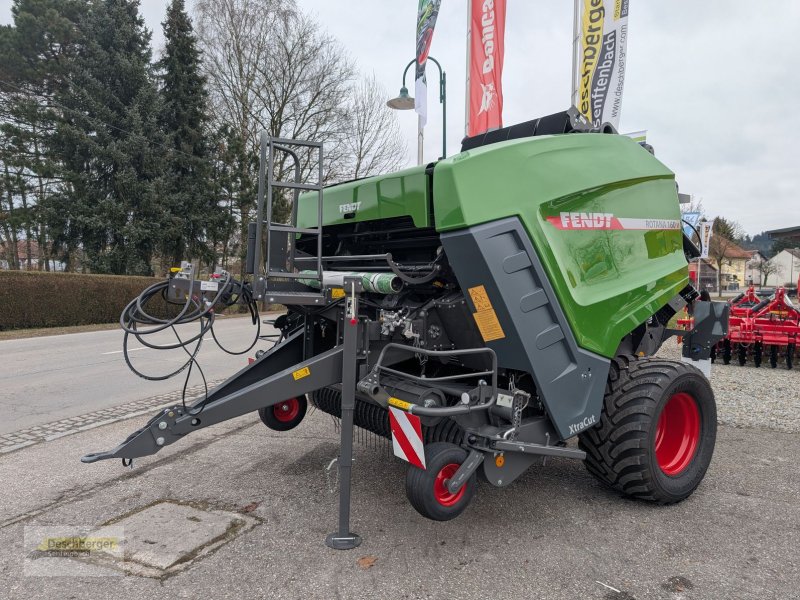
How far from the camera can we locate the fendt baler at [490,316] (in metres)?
2.88

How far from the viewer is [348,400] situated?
2.99 metres

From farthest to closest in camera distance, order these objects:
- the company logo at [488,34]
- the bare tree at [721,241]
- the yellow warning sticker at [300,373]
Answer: the bare tree at [721,241] < the company logo at [488,34] < the yellow warning sticker at [300,373]

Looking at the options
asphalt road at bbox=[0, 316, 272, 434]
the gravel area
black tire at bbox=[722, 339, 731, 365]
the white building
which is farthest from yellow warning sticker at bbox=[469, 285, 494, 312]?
the white building

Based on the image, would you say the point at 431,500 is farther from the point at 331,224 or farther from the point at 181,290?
the point at 331,224

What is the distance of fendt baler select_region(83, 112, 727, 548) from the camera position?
2.88 metres

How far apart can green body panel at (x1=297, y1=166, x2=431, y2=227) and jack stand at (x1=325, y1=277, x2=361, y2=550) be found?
1.87 feet

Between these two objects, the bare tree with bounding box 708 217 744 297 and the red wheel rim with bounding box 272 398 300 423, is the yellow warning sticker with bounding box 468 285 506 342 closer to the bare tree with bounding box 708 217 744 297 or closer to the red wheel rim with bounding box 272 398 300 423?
the red wheel rim with bounding box 272 398 300 423

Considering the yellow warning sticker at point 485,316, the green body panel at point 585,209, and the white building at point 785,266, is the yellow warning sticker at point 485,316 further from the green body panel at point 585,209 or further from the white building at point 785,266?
the white building at point 785,266

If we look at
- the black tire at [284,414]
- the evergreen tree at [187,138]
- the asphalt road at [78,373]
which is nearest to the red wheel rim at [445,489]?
the black tire at [284,414]

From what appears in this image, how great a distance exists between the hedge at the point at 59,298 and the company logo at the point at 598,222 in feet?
52.0

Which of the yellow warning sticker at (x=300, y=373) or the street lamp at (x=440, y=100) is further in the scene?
the street lamp at (x=440, y=100)

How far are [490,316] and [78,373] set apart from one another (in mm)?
7417

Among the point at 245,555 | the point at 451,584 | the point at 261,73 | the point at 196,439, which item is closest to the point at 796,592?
the point at 451,584

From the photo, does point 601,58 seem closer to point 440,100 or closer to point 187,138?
point 440,100
